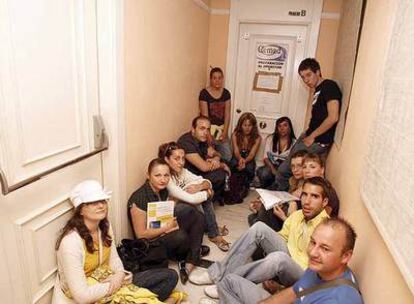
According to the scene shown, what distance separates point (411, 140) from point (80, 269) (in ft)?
4.95

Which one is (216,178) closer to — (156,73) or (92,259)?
(156,73)

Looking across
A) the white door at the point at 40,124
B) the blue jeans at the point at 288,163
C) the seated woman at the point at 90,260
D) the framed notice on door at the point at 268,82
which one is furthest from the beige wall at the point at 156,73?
the blue jeans at the point at 288,163

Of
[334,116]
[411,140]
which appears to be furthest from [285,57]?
[411,140]

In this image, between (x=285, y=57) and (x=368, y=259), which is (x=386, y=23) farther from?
(x=285, y=57)

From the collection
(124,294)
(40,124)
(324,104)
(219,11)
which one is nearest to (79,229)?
(124,294)

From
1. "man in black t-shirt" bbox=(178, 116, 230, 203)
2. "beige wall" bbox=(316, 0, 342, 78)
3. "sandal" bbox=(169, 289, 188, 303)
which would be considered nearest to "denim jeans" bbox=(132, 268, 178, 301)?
"sandal" bbox=(169, 289, 188, 303)

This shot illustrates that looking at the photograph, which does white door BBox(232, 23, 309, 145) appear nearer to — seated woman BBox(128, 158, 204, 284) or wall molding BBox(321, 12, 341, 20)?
wall molding BBox(321, 12, 341, 20)

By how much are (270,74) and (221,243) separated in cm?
238

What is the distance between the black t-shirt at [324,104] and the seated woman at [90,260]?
2115 millimetres

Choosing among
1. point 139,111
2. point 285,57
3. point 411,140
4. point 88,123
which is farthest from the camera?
point 285,57

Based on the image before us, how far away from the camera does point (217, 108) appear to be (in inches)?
145

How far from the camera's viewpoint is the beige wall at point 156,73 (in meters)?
2.09

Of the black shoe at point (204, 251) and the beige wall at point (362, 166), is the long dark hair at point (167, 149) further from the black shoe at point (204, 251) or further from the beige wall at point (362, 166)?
the beige wall at point (362, 166)

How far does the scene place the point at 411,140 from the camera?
975 millimetres
